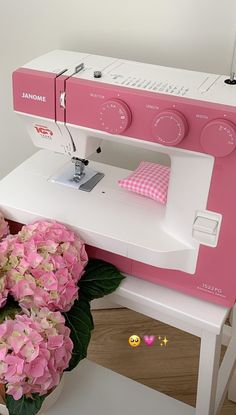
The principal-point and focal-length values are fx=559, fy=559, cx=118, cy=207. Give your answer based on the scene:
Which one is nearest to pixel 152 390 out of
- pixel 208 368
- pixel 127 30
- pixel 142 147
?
pixel 208 368

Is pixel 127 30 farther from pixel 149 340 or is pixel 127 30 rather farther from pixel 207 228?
pixel 149 340

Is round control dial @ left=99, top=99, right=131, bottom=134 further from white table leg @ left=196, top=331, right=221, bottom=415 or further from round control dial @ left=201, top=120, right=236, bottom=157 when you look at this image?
white table leg @ left=196, top=331, right=221, bottom=415

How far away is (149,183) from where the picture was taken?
46.4 inches

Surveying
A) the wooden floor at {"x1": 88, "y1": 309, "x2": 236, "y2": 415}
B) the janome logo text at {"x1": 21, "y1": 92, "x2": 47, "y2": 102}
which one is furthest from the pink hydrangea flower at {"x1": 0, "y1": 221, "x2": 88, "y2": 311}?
the wooden floor at {"x1": 88, "y1": 309, "x2": 236, "y2": 415}

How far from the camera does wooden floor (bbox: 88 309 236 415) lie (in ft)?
5.53

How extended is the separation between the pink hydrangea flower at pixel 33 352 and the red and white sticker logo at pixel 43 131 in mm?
357

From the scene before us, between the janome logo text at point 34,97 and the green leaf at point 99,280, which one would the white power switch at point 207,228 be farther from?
the janome logo text at point 34,97

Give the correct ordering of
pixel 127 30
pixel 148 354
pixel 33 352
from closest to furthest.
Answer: pixel 33 352
pixel 127 30
pixel 148 354

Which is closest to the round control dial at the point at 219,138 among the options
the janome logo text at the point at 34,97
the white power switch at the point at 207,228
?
the white power switch at the point at 207,228

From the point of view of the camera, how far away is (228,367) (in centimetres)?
150

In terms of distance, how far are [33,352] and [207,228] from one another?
379 mm

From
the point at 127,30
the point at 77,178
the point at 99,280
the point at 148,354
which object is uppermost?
the point at 127,30

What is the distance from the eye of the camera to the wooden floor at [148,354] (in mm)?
1686

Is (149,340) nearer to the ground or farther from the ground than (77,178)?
nearer to the ground
